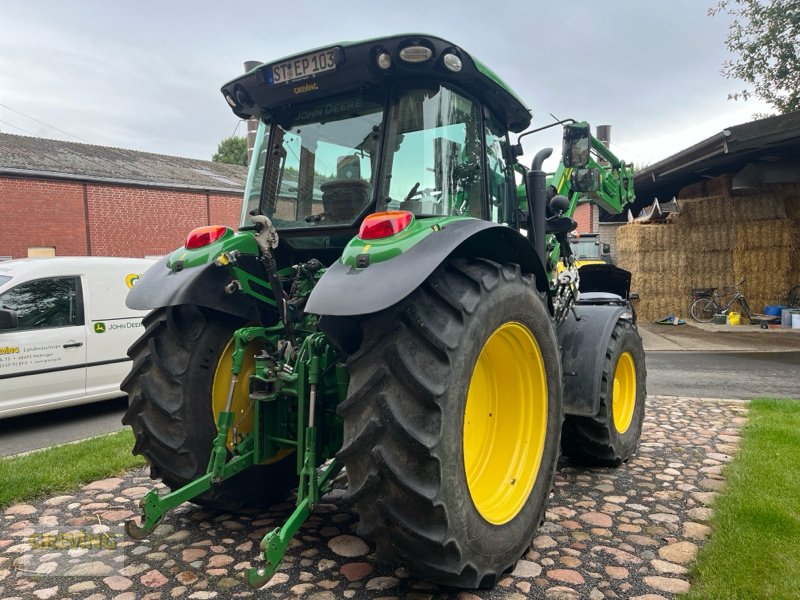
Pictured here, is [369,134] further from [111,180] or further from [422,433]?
[111,180]

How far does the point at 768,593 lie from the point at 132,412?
9.85 ft

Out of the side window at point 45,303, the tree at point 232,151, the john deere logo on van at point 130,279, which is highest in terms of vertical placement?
the tree at point 232,151

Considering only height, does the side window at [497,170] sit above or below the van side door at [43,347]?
above

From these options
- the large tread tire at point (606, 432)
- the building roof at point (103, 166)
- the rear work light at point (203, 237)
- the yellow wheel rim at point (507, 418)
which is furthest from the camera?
the building roof at point (103, 166)

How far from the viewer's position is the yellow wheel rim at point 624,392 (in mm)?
4508

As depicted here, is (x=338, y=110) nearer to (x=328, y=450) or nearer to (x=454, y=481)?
(x=328, y=450)

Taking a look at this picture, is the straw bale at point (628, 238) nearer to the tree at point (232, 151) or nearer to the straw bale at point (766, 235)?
the straw bale at point (766, 235)

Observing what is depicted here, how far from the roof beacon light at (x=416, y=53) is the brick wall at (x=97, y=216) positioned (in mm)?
18921

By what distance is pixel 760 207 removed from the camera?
49.7ft

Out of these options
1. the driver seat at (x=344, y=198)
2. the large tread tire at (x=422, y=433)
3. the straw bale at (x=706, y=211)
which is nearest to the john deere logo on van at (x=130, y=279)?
the driver seat at (x=344, y=198)

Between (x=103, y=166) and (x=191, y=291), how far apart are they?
67.6 ft

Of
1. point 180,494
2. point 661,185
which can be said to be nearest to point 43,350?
point 180,494

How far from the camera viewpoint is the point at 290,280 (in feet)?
11.1

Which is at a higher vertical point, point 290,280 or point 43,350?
point 290,280
